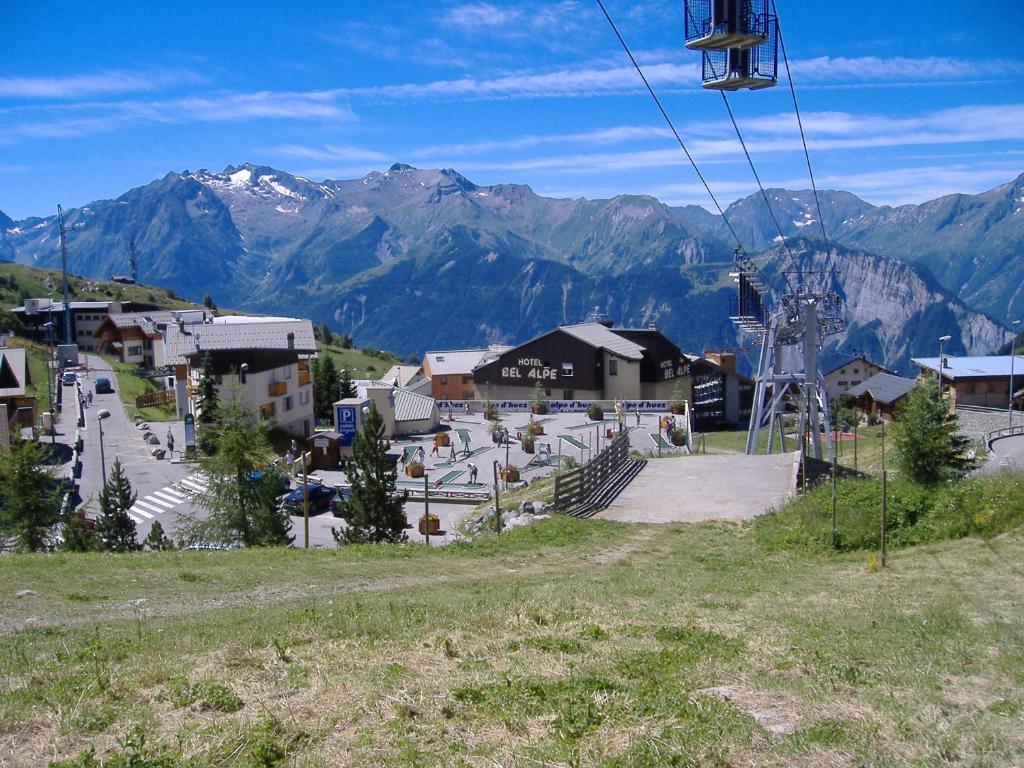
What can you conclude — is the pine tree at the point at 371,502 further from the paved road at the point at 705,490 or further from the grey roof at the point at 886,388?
the grey roof at the point at 886,388

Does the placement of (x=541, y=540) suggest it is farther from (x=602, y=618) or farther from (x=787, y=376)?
(x=787, y=376)

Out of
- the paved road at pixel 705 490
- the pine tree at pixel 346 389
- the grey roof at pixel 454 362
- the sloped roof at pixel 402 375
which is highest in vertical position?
the grey roof at pixel 454 362

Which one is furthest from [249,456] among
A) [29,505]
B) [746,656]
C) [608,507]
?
[746,656]

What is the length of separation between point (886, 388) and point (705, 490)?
58525 mm

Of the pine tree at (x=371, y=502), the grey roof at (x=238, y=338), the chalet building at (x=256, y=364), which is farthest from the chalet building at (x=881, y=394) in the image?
the pine tree at (x=371, y=502)

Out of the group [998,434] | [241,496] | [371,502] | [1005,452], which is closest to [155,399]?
[241,496]

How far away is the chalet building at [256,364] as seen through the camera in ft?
172

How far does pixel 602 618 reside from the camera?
1026cm

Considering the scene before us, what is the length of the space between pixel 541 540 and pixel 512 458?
30831 mm

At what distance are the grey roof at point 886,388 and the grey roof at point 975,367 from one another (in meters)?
2.47

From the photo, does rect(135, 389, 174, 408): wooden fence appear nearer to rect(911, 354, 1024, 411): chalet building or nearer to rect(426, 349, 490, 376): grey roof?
rect(426, 349, 490, 376): grey roof

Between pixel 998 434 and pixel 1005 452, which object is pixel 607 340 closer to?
pixel 998 434

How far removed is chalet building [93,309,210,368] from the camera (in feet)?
332

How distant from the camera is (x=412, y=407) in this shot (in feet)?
196
